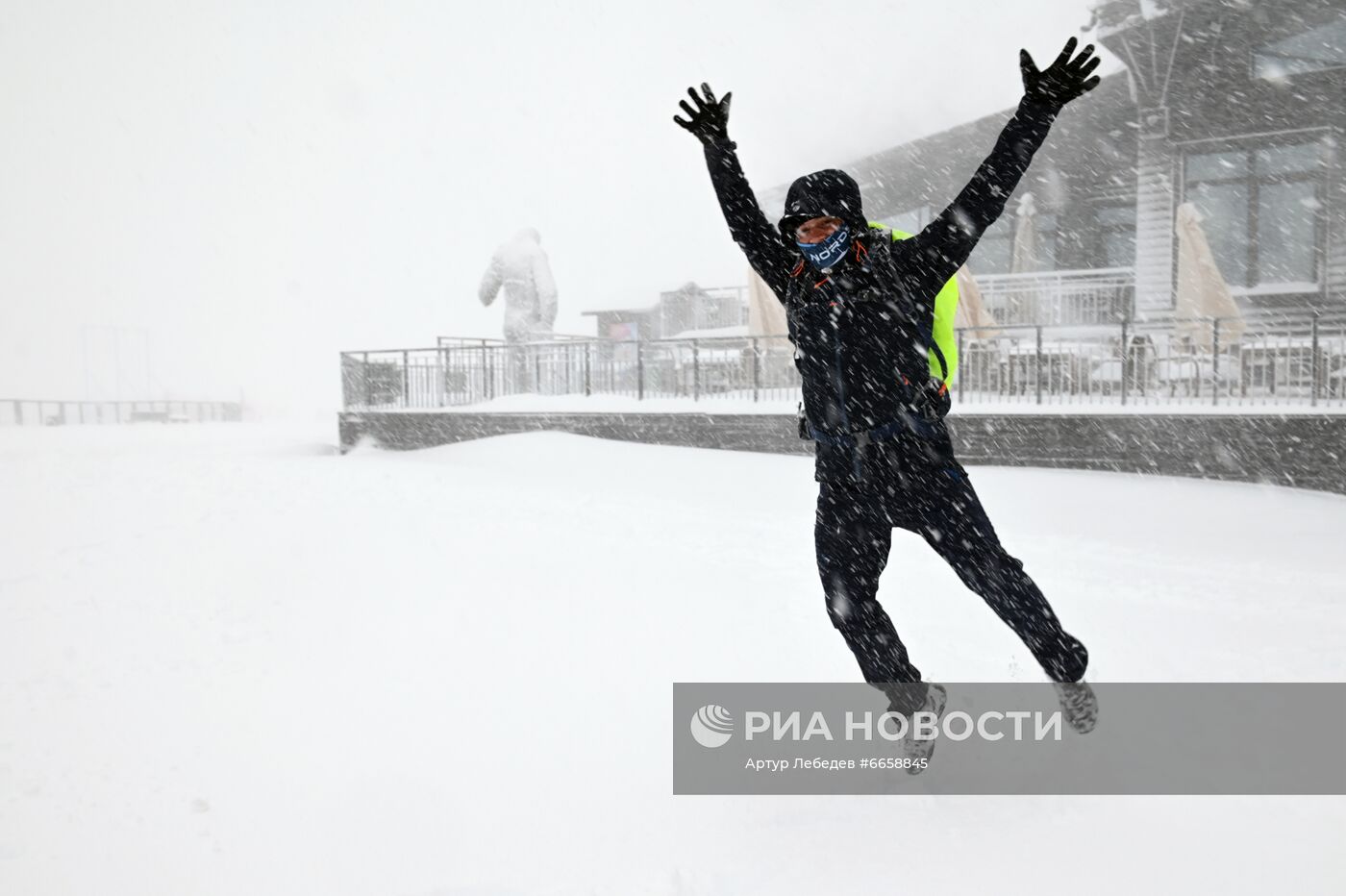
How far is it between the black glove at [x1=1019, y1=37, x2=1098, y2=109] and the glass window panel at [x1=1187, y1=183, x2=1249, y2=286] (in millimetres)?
13937

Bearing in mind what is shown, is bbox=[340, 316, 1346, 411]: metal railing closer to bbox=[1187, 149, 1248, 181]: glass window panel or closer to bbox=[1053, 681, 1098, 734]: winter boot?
bbox=[1187, 149, 1248, 181]: glass window panel

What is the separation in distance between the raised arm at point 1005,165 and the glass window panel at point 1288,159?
14282 mm

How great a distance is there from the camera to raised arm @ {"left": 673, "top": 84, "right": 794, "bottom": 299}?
3062 mm

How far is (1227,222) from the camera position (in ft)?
47.3

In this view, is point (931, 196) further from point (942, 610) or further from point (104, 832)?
point (104, 832)

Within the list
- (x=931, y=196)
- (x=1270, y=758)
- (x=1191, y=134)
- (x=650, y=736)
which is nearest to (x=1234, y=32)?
(x=1191, y=134)

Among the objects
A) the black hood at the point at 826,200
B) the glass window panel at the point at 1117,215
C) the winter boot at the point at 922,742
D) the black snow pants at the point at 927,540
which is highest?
the glass window panel at the point at 1117,215

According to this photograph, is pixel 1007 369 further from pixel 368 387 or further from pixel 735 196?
pixel 368 387

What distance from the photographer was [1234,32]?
46.1 ft

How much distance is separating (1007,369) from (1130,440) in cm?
200

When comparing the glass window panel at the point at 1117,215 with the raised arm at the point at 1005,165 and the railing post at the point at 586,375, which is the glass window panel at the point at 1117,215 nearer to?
the railing post at the point at 586,375

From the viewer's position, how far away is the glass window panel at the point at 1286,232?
13.7 meters

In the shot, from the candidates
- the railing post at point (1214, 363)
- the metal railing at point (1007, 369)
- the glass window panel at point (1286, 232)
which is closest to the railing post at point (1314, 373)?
the metal railing at point (1007, 369)

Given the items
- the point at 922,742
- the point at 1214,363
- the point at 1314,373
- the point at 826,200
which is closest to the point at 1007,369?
the point at 1214,363
